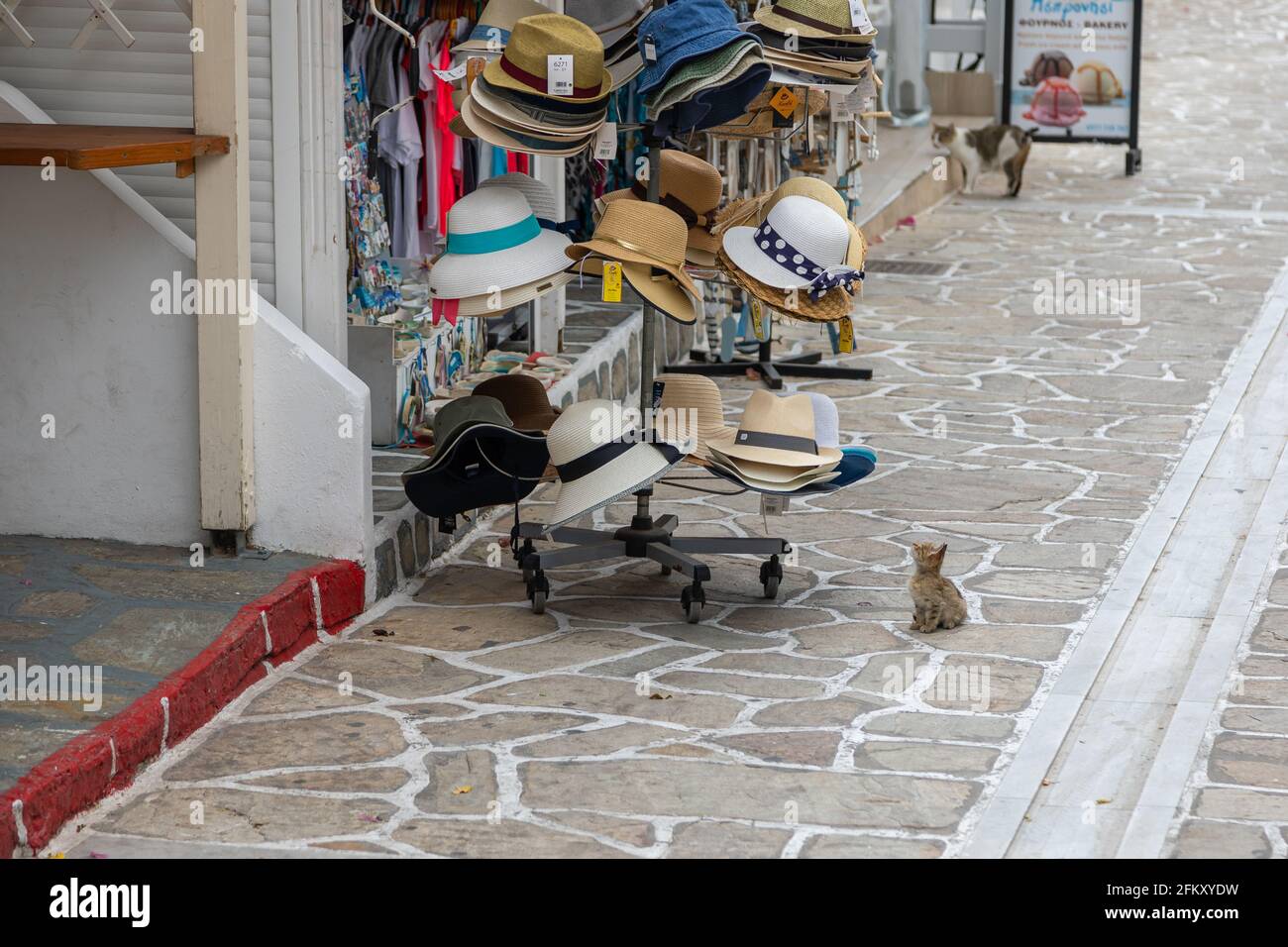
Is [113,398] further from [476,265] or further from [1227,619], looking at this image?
[1227,619]

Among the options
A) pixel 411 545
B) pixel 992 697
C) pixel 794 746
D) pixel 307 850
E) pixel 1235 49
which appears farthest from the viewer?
pixel 1235 49

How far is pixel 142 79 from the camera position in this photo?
6.15 meters

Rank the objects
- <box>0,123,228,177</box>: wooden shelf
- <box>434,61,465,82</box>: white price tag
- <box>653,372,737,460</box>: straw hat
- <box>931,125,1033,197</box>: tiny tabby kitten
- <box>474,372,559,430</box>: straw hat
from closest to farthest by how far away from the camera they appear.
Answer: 1. <box>0,123,228,177</box>: wooden shelf
2. <box>653,372,737,460</box>: straw hat
3. <box>434,61,465,82</box>: white price tag
4. <box>474,372,559,430</box>: straw hat
5. <box>931,125,1033,197</box>: tiny tabby kitten

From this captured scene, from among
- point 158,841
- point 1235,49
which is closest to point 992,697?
point 158,841

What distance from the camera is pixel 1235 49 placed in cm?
2548

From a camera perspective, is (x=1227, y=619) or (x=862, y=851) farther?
(x=1227, y=619)

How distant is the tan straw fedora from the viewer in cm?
604

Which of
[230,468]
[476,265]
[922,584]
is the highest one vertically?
[476,265]

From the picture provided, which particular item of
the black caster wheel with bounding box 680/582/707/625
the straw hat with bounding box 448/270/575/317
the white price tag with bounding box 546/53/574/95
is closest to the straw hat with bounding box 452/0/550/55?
the white price tag with bounding box 546/53/574/95

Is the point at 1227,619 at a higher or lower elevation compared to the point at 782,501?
lower

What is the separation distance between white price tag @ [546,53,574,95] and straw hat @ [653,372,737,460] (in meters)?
1.09

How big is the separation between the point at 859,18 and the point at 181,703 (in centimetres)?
352

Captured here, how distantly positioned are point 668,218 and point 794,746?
1.95 metres

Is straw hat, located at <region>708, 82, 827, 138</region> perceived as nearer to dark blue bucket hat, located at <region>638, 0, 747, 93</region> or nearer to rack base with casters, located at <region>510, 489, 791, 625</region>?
dark blue bucket hat, located at <region>638, 0, 747, 93</region>
